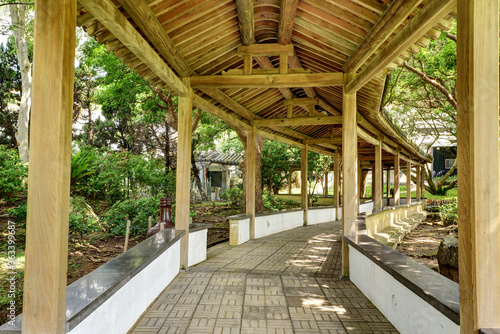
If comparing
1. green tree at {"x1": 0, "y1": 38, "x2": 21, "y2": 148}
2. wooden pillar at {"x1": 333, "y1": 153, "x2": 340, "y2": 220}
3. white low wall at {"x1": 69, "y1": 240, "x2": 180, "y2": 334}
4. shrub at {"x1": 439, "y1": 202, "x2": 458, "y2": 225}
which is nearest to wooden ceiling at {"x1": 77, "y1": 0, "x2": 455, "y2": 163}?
white low wall at {"x1": 69, "y1": 240, "x2": 180, "y2": 334}

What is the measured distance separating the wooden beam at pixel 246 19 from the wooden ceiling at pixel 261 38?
13 millimetres

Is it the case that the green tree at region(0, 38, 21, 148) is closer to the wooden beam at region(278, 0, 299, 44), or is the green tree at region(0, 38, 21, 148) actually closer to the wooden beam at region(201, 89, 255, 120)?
the wooden beam at region(201, 89, 255, 120)

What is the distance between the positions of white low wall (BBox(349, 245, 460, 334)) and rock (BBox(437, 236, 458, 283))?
1.36 m

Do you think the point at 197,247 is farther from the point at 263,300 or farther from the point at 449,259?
the point at 449,259

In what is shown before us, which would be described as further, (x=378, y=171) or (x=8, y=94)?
(x=8, y=94)

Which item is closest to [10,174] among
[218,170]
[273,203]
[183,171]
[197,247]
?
[183,171]

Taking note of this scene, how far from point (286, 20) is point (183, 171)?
2.56 m

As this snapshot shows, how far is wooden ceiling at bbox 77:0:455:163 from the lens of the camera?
3.25 m

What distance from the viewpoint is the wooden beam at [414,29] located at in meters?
2.72

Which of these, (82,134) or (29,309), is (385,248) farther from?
(82,134)

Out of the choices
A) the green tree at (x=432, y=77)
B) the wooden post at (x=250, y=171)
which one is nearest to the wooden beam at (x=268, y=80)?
the green tree at (x=432, y=77)

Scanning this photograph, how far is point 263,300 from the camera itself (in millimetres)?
4164

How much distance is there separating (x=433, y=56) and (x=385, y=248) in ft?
27.8

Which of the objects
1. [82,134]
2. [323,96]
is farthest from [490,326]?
[82,134]
